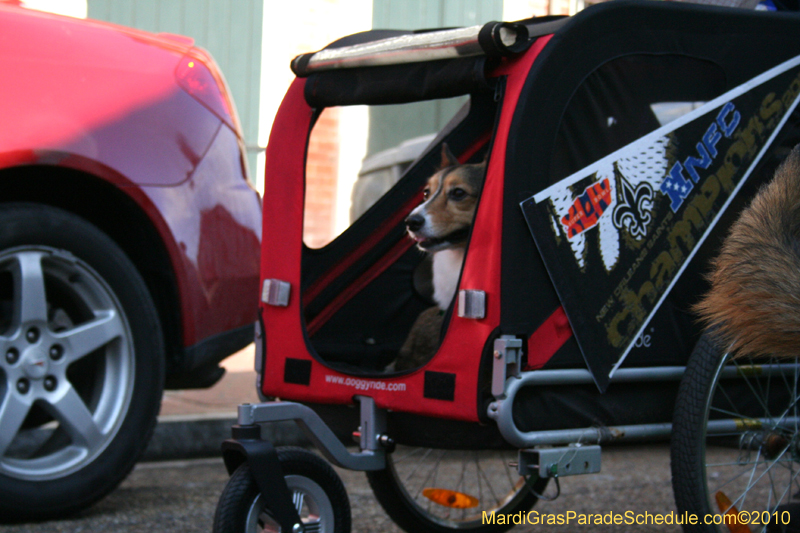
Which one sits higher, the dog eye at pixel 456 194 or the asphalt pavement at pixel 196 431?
the dog eye at pixel 456 194

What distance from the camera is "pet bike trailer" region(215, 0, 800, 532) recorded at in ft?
7.36

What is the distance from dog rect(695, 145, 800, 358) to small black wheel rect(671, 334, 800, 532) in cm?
32

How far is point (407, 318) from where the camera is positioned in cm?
327

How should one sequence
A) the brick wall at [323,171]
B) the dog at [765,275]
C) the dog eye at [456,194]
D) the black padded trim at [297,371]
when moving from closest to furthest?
the dog at [765,275]
the black padded trim at [297,371]
the dog eye at [456,194]
the brick wall at [323,171]

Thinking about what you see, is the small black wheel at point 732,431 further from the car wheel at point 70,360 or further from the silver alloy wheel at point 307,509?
the car wheel at point 70,360

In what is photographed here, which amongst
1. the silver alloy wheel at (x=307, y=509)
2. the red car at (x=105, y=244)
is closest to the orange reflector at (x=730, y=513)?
the silver alloy wheel at (x=307, y=509)

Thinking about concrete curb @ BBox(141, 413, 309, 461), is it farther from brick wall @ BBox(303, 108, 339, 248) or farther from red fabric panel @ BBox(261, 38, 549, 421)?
brick wall @ BBox(303, 108, 339, 248)

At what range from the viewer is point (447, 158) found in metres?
3.07

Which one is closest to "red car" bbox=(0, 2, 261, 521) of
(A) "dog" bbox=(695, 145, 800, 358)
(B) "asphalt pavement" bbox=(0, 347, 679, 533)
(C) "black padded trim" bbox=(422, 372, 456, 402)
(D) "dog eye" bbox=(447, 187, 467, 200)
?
(B) "asphalt pavement" bbox=(0, 347, 679, 533)

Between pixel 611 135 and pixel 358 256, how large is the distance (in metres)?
1.01

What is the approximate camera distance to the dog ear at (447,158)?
3.05m

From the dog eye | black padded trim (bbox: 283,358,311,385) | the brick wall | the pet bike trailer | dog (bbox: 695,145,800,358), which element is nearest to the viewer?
dog (bbox: 695,145,800,358)

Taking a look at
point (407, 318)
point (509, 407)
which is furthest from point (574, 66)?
point (407, 318)

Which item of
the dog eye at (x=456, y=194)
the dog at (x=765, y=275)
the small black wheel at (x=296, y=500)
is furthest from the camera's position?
the dog eye at (x=456, y=194)
